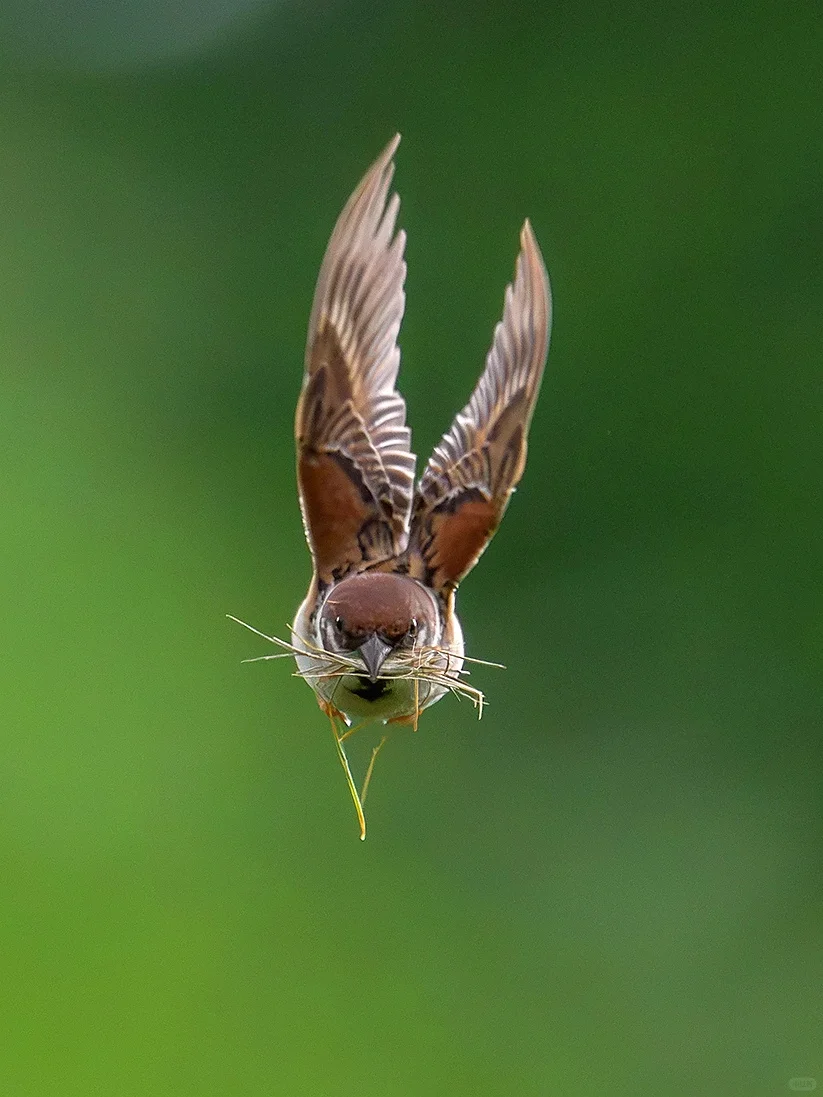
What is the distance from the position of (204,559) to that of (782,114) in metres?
4.09

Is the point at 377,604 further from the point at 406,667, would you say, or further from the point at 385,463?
the point at 385,463

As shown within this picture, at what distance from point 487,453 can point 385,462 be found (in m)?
0.23

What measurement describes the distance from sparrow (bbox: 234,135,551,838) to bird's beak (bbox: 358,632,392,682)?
29 mm

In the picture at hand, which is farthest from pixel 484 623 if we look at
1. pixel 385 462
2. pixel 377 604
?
pixel 377 604

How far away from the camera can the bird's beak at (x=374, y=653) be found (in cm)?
326

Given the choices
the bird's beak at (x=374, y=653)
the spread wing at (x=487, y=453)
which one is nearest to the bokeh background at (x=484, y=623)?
the spread wing at (x=487, y=453)

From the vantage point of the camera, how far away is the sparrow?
3.45 metres

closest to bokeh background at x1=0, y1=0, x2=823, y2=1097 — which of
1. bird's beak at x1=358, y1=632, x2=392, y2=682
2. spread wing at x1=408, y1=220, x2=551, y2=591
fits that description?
spread wing at x1=408, y1=220, x2=551, y2=591

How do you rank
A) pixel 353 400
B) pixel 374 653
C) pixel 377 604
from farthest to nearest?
pixel 353 400 → pixel 377 604 → pixel 374 653

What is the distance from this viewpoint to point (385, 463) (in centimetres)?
392

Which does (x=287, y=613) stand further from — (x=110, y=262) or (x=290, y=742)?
(x=110, y=262)

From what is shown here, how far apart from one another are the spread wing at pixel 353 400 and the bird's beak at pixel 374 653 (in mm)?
409

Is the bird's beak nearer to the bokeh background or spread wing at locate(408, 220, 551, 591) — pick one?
spread wing at locate(408, 220, 551, 591)

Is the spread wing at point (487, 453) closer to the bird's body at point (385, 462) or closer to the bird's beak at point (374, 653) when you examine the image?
the bird's body at point (385, 462)
